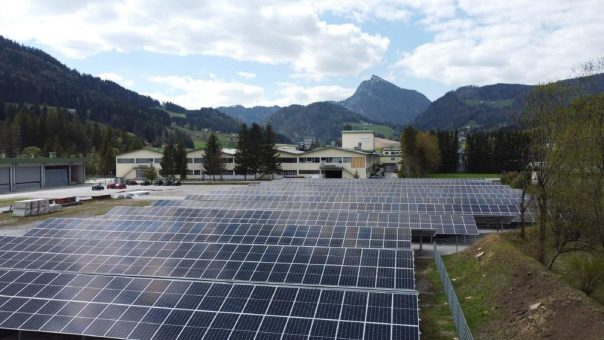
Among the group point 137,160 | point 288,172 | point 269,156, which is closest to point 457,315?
point 269,156

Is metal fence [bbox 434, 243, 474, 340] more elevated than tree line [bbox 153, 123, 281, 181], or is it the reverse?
tree line [bbox 153, 123, 281, 181]

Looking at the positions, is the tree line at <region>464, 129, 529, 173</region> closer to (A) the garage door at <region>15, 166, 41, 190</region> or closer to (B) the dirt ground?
(B) the dirt ground

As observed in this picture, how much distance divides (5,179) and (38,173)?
28.6ft

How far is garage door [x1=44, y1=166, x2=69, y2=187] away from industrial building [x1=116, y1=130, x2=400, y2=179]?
53.8ft

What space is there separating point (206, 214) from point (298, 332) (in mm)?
18794

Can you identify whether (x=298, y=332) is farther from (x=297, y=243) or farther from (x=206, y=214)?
(x=206, y=214)

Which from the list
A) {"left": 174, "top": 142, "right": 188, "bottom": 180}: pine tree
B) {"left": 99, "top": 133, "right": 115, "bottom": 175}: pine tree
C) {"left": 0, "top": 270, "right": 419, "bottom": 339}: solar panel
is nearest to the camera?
{"left": 0, "top": 270, "right": 419, "bottom": 339}: solar panel

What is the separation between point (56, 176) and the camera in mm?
93125

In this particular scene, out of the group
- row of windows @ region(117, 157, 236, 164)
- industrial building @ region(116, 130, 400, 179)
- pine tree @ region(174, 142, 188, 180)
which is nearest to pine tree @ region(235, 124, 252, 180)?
industrial building @ region(116, 130, 400, 179)

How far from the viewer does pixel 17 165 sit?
8019 centimetres

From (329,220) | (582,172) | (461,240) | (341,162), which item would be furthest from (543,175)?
(341,162)

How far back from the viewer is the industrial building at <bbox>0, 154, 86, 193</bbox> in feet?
258

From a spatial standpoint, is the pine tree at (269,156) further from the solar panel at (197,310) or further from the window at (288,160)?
the solar panel at (197,310)

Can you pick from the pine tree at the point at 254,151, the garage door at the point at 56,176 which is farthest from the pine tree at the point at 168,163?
the garage door at the point at 56,176
